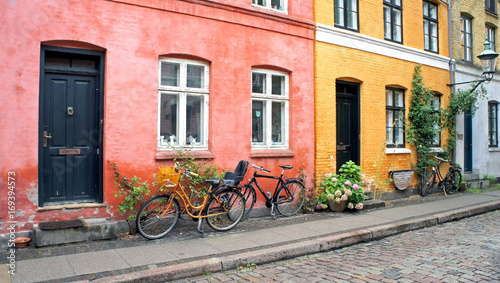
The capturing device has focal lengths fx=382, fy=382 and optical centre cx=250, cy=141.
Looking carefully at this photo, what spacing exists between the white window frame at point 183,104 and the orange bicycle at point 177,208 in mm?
913

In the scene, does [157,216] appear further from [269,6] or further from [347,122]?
[347,122]

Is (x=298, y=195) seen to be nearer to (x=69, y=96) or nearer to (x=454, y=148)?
(x=69, y=96)

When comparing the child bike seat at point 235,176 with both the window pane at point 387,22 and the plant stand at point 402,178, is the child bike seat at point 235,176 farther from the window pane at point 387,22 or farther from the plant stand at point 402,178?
the window pane at point 387,22

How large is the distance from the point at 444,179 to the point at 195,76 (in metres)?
9.08

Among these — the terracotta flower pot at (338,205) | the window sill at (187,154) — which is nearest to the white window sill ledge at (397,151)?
the terracotta flower pot at (338,205)

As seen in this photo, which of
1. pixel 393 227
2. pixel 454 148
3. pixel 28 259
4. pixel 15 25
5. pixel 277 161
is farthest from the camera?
pixel 454 148

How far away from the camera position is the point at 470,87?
44.9 feet

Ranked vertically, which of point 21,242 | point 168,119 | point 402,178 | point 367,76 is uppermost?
point 367,76

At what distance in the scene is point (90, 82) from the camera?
22.6 ft

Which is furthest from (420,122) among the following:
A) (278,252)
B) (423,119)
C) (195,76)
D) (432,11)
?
(278,252)

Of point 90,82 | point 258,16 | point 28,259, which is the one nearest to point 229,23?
point 258,16

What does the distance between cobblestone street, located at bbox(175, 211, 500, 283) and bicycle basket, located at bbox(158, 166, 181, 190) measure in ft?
6.19

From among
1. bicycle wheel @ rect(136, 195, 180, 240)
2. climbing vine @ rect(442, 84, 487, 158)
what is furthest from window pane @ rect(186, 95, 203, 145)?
climbing vine @ rect(442, 84, 487, 158)

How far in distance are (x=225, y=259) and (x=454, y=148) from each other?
1090 centimetres
